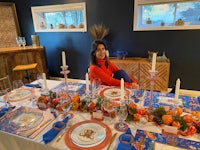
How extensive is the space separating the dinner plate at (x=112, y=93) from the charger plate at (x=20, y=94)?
80 centimetres

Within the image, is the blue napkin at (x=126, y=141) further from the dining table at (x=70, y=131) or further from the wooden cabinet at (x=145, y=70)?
the wooden cabinet at (x=145, y=70)

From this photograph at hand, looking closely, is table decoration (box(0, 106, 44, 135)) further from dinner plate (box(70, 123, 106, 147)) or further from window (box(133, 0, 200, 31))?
window (box(133, 0, 200, 31))

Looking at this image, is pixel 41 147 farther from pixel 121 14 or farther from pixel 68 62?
pixel 68 62

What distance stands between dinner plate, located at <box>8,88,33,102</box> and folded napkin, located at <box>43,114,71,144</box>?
682mm

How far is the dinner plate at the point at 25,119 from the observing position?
1128 millimetres

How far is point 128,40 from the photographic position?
3.32 meters

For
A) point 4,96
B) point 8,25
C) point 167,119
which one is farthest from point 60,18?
point 167,119

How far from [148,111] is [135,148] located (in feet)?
1.29

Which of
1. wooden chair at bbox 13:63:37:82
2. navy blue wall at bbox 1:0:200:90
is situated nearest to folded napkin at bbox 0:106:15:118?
wooden chair at bbox 13:63:37:82

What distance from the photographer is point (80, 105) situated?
1.30 meters

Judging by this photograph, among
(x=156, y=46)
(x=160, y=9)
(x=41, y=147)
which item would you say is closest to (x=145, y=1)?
(x=160, y=9)

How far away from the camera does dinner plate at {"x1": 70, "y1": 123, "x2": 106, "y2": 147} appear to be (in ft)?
3.08

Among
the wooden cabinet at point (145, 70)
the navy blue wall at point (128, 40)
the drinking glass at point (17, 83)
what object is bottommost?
the wooden cabinet at point (145, 70)

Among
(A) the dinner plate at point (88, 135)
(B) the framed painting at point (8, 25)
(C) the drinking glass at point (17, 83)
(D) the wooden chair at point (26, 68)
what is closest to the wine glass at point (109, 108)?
(A) the dinner plate at point (88, 135)
